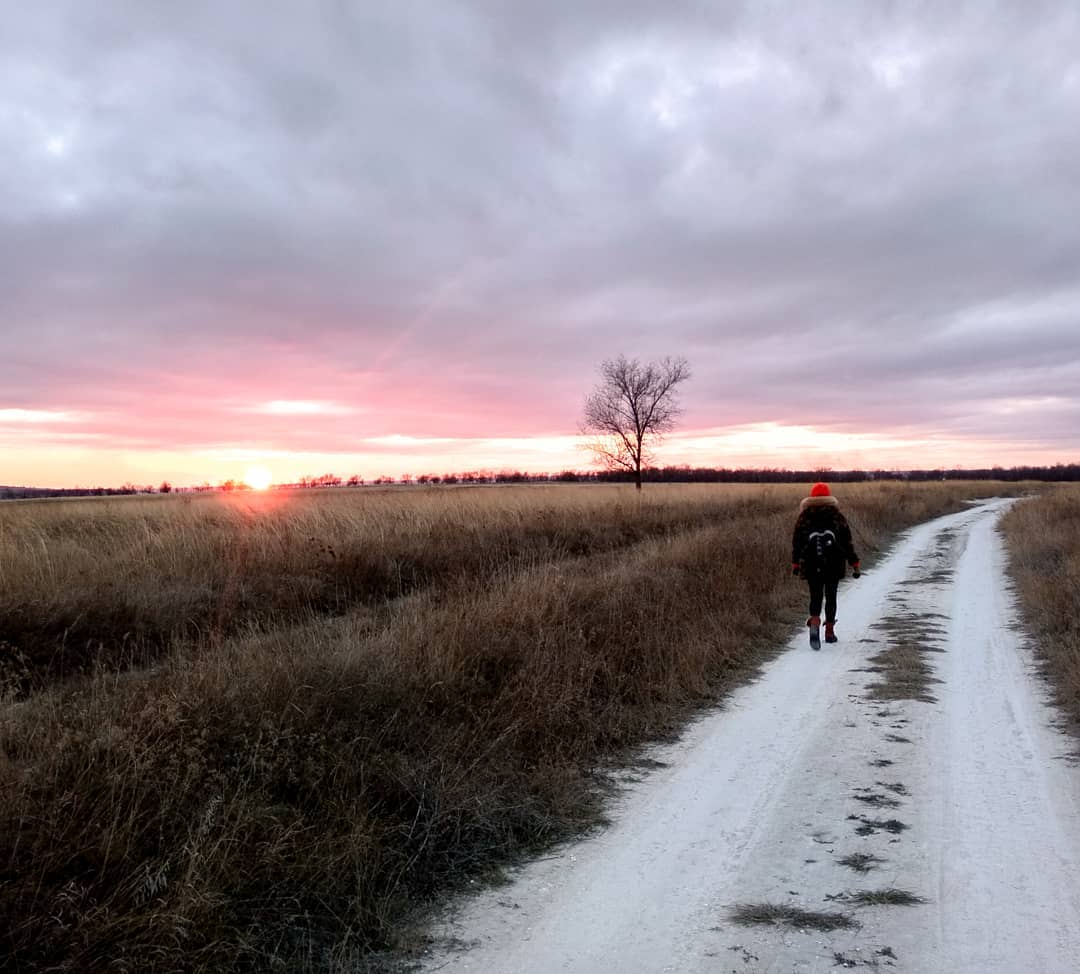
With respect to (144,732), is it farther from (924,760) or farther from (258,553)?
(258,553)

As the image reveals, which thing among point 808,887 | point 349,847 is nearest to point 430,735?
point 349,847

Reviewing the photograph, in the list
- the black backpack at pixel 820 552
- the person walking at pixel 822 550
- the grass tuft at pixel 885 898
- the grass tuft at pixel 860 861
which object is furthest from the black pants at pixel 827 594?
the grass tuft at pixel 885 898

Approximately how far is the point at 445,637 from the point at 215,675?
7.11 ft

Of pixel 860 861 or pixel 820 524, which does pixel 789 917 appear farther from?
pixel 820 524

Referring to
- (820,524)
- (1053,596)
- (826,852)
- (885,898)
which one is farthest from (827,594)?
(885,898)

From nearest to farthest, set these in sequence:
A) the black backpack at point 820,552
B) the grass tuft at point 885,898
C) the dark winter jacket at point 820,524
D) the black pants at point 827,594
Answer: the grass tuft at point 885,898 < the black pants at point 827,594 < the black backpack at point 820,552 < the dark winter jacket at point 820,524

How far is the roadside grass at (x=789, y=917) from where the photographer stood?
3.49m

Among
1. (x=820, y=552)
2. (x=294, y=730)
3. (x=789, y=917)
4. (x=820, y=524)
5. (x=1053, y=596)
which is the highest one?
(x=820, y=524)

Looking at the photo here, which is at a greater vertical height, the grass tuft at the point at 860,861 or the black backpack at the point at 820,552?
the black backpack at the point at 820,552

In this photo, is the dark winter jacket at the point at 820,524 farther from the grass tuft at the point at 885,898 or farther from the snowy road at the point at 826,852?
the grass tuft at the point at 885,898

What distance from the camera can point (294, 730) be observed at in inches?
183

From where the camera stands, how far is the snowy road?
10.9 ft

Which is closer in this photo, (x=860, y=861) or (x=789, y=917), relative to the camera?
(x=789, y=917)

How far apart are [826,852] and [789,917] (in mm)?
745
